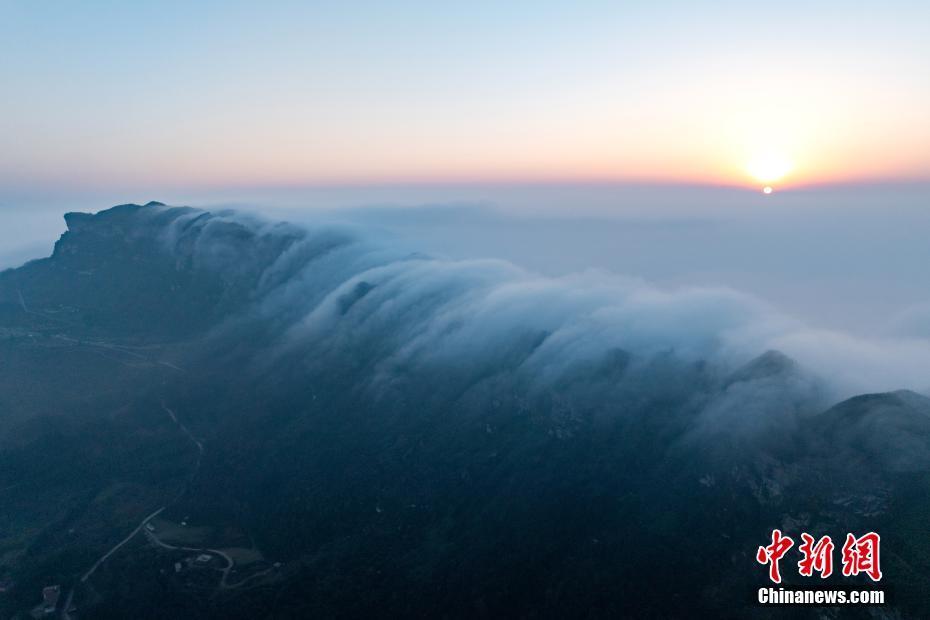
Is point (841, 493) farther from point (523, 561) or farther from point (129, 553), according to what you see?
point (129, 553)

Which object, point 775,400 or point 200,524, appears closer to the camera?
point 775,400

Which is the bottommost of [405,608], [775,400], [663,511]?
[405,608]

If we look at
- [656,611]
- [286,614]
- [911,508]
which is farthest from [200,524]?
[911,508]

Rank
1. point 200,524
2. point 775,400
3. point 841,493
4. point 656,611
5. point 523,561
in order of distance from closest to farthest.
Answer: point 656,611 → point 841,493 → point 523,561 → point 775,400 → point 200,524

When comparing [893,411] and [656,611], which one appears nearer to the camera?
[656,611]

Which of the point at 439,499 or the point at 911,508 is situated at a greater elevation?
the point at 911,508

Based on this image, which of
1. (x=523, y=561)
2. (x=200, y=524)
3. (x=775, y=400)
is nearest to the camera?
(x=523, y=561)

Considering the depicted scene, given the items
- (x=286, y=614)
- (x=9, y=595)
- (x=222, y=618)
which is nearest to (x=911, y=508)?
(x=286, y=614)

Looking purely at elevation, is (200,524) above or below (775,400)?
below

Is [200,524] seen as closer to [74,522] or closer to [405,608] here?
[74,522]
